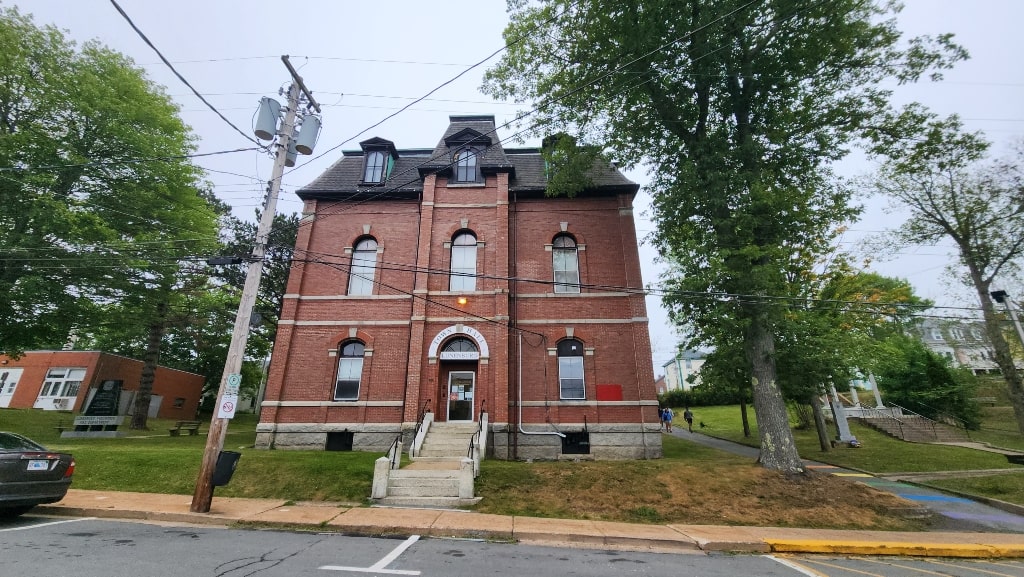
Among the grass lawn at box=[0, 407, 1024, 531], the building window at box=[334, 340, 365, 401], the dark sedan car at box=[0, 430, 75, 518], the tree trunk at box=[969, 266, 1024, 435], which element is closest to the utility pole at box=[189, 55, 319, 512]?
the grass lawn at box=[0, 407, 1024, 531]

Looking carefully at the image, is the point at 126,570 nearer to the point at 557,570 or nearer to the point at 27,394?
the point at 557,570

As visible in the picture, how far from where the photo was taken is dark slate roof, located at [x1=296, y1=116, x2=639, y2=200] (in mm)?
17484

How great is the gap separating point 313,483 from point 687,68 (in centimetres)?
1555

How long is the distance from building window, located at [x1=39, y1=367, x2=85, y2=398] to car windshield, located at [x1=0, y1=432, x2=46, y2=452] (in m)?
30.4

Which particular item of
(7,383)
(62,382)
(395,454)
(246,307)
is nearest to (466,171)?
(246,307)

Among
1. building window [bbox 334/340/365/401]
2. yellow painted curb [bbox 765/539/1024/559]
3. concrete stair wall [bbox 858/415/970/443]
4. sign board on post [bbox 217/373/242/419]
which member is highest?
building window [bbox 334/340/365/401]

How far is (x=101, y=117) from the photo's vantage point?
53.9 ft

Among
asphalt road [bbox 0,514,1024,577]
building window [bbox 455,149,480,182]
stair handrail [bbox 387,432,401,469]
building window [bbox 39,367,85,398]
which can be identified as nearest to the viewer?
asphalt road [bbox 0,514,1024,577]

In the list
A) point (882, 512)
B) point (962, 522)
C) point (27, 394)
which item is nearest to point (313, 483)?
point (882, 512)

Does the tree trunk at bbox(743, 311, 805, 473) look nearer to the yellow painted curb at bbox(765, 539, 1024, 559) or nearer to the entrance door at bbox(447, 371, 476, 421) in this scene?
the yellow painted curb at bbox(765, 539, 1024, 559)

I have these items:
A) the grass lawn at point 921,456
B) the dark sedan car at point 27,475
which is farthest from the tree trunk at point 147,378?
the grass lawn at point 921,456

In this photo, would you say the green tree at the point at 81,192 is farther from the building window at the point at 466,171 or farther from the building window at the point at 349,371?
the building window at the point at 466,171

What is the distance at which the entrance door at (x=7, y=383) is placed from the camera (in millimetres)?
29734

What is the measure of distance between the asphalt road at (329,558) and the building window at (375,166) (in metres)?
14.7
